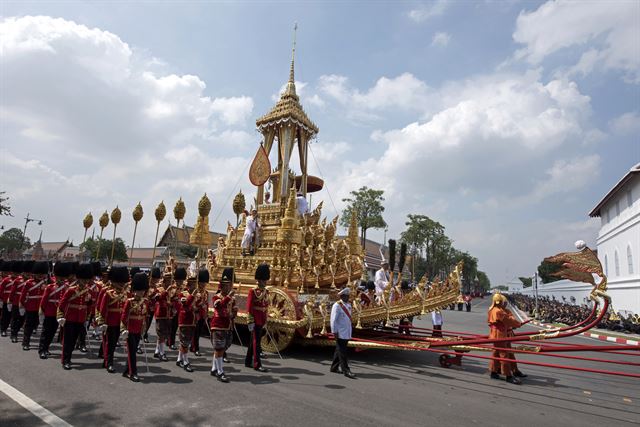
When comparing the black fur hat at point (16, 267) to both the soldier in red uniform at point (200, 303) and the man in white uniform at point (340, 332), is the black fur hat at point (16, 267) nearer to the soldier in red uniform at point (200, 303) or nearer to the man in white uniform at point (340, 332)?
the soldier in red uniform at point (200, 303)

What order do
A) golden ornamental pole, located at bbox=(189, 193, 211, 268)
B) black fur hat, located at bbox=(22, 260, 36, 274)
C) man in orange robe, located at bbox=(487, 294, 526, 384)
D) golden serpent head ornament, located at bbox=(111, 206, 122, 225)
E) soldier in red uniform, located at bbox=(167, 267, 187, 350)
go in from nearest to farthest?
man in orange robe, located at bbox=(487, 294, 526, 384) → soldier in red uniform, located at bbox=(167, 267, 187, 350) → black fur hat, located at bbox=(22, 260, 36, 274) → golden ornamental pole, located at bbox=(189, 193, 211, 268) → golden serpent head ornament, located at bbox=(111, 206, 122, 225)

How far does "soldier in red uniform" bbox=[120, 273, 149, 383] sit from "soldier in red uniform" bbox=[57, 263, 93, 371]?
1218 millimetres

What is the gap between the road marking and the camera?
4051 mm

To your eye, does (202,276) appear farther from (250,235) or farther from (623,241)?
(623,241)

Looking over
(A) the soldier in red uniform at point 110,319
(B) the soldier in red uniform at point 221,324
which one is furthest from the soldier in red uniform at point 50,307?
(B) the soldier in red uniform at point 221,324

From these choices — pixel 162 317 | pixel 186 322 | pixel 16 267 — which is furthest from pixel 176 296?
pixel 16 267

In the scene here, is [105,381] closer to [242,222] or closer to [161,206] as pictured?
[161,206]

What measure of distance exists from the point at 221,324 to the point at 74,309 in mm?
2938

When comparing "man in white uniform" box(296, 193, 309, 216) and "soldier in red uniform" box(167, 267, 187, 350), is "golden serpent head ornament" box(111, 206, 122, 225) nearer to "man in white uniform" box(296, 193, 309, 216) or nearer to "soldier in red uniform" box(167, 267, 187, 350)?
"soldier in red uniform" box(167, 267, 187, 350)

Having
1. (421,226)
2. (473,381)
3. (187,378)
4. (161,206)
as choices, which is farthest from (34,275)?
(421,226)

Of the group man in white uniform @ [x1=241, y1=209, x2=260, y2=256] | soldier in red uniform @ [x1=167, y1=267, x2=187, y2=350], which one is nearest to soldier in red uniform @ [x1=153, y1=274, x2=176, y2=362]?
soldier in red uniform @ [x1=167, y1=267, x2=187, y2=350]

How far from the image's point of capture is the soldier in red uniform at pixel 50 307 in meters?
7.20

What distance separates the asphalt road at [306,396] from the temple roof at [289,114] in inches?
311

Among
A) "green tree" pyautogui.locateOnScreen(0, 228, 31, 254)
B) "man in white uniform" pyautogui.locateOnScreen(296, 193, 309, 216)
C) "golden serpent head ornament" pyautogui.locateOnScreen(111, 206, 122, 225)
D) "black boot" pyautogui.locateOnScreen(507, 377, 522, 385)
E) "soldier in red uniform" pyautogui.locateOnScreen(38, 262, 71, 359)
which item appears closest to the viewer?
"black boot" pyautogui.locateOnScreen(507, 377, 522, 385)
